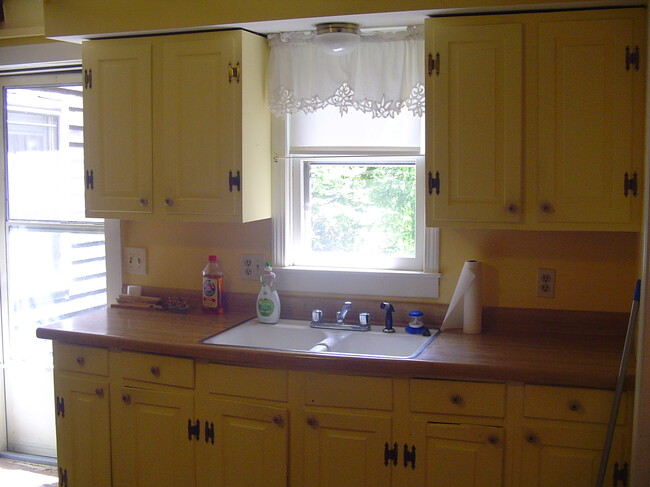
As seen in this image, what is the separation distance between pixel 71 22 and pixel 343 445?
198 cm

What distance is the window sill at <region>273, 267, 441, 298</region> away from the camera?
9.79 feet

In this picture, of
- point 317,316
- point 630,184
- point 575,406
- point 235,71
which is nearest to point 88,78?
point 235,71

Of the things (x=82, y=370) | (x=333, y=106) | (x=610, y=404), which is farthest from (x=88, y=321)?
(x=610, y=404)

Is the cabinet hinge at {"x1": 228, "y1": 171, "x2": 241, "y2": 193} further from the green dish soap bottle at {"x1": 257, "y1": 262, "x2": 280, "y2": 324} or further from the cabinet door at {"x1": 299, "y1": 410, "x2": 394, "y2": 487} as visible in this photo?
the cabinet door at {"x1": 299, "y1": 410, "x2": 394, "y2": 487}

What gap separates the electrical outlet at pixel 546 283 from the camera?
283 centimetres

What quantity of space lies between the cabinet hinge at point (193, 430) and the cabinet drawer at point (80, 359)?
0.41 metres

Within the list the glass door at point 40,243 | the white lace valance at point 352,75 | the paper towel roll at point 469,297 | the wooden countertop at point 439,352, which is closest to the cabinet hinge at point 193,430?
the wooden countertop at point 439,352

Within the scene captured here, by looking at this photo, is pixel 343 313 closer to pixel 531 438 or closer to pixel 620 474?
pixel 531 438

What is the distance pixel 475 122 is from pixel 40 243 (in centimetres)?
233

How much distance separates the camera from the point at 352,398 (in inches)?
98.2

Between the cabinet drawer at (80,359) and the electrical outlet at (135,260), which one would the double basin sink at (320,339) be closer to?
the cabinet drawer at (80,359)

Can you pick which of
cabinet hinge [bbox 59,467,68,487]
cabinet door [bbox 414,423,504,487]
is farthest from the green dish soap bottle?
cabinet hinge [bbox 59,467,68,487]

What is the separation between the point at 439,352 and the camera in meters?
2.51

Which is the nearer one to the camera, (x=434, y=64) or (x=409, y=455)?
(x=409, y=455)
